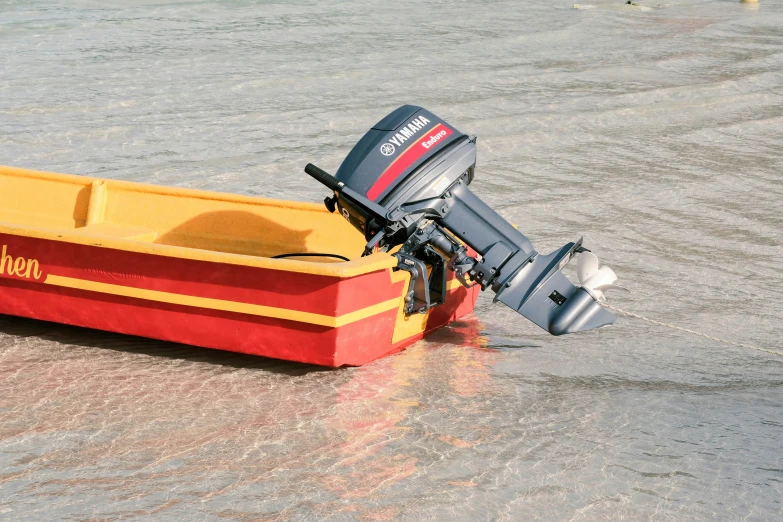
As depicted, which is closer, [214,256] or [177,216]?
[214,256]

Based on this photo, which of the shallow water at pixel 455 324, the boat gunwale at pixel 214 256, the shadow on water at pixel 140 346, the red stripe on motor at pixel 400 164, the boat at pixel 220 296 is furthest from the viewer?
the shadow on water at pixel 140 346

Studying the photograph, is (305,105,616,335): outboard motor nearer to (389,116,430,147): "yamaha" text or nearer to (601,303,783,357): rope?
(389,116,430,147): "yamaha" text

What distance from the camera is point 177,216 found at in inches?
240

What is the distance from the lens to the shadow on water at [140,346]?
4.88m

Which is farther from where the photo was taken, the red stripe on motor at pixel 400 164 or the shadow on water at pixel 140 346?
the shadow on water at pixel 140 346

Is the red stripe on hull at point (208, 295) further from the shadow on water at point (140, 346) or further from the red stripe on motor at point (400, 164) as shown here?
the red stripe on motor at point (400, 164)

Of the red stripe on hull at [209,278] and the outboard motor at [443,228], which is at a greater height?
the outboard motor at [443,228]

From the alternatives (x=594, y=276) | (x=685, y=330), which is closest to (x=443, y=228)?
(x=594, y=276)

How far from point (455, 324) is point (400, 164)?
3.82ft

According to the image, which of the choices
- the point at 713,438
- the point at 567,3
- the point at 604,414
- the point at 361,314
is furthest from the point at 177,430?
the point at 567,3

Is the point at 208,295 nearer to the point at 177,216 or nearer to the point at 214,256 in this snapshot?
the point at 214,256

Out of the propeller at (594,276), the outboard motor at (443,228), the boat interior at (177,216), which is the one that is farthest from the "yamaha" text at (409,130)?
the boat interior at (177,216)

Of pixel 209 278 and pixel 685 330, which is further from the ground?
pixel 209 278

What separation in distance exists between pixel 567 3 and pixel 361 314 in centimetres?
1421
